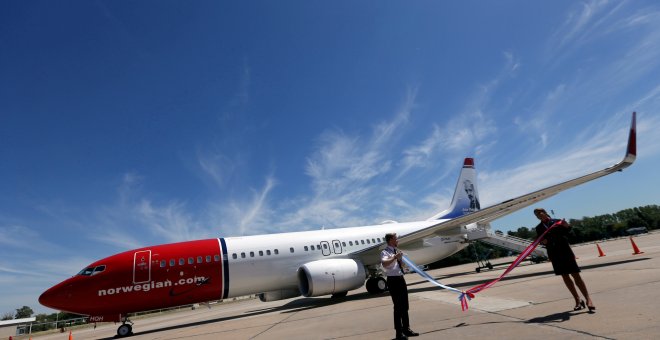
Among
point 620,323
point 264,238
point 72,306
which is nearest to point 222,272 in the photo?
point 264,238

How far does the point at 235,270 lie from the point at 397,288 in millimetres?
9805

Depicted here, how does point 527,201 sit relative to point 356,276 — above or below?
above

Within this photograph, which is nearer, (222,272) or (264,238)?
(222,272)

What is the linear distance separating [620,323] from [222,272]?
40.0 ft

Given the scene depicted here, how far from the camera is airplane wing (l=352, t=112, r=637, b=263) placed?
1099 cm

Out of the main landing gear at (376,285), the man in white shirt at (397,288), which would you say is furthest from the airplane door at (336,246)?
the man in white shirt at (397,288)

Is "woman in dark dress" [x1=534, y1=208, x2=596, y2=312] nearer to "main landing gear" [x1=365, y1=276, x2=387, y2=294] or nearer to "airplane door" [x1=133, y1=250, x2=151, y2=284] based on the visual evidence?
"main landing gear" [x1=365, y1=276, x2=387, y2=294]

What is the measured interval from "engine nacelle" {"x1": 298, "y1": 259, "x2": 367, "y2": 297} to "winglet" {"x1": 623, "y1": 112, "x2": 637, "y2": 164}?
385 inches

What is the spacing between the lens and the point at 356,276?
1357 cm

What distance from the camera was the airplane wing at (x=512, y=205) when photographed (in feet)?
36.1

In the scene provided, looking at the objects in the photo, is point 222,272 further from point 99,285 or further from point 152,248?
point 99,285

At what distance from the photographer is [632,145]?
10961 mm

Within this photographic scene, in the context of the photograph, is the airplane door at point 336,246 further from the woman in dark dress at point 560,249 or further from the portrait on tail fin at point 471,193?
the portrait on tail fin at point 471,193

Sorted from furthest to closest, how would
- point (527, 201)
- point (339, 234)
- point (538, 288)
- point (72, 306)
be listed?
point (339, 234) < point (527, 201) < point (72, 306) < point (538, 288)
